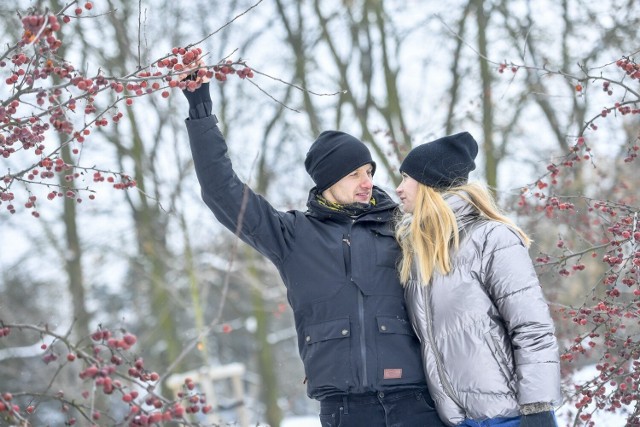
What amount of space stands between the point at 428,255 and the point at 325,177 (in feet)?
2.02

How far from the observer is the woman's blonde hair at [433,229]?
3168mm

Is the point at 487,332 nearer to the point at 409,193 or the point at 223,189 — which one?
the point at 409,193

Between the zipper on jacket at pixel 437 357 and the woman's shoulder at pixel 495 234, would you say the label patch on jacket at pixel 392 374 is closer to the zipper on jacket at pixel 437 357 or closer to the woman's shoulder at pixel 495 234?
the zipper on jacket at pixel 437 357

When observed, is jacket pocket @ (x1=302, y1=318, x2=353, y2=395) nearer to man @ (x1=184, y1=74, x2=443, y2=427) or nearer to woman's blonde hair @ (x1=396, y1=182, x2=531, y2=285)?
man @ (x1=184, y1=74, x2=443, y2=427)

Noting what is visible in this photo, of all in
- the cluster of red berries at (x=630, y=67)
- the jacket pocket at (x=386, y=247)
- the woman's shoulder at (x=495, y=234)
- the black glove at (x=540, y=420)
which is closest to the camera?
the black glove at (x=540, y=420)

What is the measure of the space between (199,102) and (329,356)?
1034 millimetres

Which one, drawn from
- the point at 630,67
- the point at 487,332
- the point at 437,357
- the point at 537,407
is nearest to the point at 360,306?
the point at 437,357

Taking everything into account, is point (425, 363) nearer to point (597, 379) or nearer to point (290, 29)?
point (597, 379)

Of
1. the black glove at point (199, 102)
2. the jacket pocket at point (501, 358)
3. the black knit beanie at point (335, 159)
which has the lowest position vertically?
the jacket pocket at point (501, 358)

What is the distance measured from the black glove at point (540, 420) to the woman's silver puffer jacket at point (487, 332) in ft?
0.16

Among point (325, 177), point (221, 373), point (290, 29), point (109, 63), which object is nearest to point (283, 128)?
point (290, 29)

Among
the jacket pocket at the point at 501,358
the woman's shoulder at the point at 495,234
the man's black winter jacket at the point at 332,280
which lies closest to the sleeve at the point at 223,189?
the man's black winter jacket at the point at 332,280

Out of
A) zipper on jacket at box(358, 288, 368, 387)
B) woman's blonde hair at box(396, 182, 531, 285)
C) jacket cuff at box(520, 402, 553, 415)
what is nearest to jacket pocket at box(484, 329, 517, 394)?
jacket cuff at box(520, 402, 553, 415)

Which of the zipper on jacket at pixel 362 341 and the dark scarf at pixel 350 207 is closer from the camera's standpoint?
the zipper on jacket at pixel 362 341
